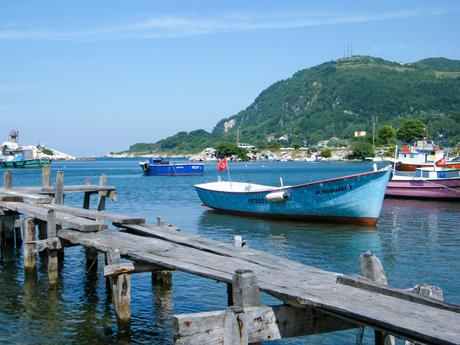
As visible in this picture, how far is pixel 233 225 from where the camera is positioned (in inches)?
1161

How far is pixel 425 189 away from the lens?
40875mm

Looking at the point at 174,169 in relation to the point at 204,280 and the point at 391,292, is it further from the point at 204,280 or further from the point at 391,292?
the point at 391,292

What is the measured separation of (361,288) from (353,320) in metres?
1.36

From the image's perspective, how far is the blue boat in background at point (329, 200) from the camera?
27094mm

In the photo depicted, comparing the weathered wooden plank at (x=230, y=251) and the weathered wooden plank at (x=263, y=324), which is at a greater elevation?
the weathered wooden plank at (x=230, y=251)

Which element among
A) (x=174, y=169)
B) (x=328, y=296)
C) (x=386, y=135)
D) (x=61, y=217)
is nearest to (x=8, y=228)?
(x=61, y=217)

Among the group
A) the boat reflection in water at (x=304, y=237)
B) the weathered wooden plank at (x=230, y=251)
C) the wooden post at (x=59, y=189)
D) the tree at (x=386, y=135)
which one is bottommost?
the boat reflection in water at (x=304, y=237)

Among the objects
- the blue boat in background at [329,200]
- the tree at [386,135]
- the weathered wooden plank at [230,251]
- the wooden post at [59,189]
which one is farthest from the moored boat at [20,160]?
the weathered wooden plank at [230,251]

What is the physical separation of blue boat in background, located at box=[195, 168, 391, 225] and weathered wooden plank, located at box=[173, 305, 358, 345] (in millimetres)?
19821

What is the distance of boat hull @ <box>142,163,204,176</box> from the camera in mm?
89625

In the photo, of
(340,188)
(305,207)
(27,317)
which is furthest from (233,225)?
(27,317)

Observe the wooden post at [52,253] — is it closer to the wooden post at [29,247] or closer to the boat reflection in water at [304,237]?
the wooden post at [29,247]

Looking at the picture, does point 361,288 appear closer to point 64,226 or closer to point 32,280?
point 64,226

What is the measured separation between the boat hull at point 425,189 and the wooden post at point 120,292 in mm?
33066
